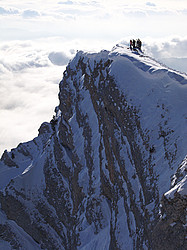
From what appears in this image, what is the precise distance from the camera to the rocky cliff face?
3180 cm

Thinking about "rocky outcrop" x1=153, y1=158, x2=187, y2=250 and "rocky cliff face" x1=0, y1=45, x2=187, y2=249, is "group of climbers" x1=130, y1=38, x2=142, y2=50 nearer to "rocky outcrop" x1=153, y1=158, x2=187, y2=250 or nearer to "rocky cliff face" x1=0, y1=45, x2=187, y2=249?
"rocky cliff face" x1=0, y1=45, x2=187, y2=249

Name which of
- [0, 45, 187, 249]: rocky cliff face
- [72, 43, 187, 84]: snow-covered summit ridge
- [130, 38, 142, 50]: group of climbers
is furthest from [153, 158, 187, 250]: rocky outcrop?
[130, 38, 142, 50]: group of climbers

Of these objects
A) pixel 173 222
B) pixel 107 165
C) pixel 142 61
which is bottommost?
pixel 107 165

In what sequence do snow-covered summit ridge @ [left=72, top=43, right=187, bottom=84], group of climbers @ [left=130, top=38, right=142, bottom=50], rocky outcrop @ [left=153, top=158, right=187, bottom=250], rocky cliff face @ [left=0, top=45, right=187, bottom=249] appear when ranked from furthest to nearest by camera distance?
group of climbers @ [left=130, top=38, right=142, bottom=50]
snow-covered summit ridge @ [left=72, top=43, right=187, bottom=84]
rocky cliff face @ [left=0, top=45, right=187, bottom=249]
rocky outcrop @ [left=153, top=158, right=187, bottom=250]

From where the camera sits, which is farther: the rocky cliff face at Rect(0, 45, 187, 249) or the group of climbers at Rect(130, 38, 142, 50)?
the group of climbers at Rect(130, 38, 142, 50)

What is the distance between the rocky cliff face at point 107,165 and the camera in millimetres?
31797

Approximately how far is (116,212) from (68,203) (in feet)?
86.6

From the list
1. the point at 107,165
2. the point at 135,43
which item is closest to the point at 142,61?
the point at 135,43

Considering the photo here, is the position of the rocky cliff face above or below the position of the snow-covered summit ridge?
below

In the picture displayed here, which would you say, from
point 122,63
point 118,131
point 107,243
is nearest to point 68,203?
point 107,243

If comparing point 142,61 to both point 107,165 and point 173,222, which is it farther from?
point 173,222

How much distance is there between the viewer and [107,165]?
48.5 metres

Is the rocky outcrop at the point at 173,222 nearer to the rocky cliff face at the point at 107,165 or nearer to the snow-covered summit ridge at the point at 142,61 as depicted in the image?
the rocky cliff face at the point at 107,165

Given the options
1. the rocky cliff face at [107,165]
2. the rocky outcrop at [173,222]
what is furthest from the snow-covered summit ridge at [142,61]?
the rocky outcrop at [173,222]
